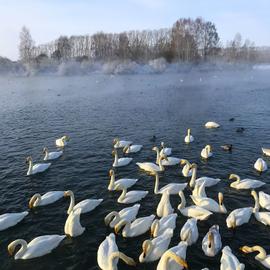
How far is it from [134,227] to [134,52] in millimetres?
124429

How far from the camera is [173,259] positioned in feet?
36.5

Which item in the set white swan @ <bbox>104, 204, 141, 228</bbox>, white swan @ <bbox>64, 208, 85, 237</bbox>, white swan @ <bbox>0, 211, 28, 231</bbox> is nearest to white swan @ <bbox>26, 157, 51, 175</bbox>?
white swan @ <bbox>0, 211, 28, 231</bbox>

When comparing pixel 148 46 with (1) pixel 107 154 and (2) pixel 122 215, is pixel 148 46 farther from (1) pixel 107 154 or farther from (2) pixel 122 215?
(2) pixel 122 215

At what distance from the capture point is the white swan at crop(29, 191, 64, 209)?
15922 mm

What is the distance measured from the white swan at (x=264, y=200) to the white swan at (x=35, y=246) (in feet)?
32.5

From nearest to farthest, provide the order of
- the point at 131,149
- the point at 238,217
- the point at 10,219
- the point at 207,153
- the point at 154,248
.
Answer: the point at 154,248 → the point at 238,217 → the point at 10,219 → the point at 207,153 → the point at 131,149

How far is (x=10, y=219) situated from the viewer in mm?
14352

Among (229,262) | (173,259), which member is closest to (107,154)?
(173,259)

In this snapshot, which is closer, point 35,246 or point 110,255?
point 110,255

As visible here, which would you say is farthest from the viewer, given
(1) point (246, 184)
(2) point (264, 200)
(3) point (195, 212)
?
(1) point (246, 184)

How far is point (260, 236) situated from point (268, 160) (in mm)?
10107

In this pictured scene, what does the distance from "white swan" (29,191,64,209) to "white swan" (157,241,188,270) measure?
7.41 m

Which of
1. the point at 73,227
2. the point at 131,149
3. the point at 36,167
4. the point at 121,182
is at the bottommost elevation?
the point at 73,227

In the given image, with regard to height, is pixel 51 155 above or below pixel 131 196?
above
